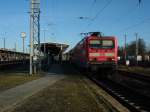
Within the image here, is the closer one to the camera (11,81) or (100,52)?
(11,81)

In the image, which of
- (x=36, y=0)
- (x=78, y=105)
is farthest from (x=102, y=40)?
(x=78, y=105)

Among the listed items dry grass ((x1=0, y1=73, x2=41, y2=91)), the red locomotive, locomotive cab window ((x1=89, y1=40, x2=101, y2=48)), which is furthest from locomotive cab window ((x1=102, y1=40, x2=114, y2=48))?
dry grass ((x1=0, y1=73, x2=41, y2=91))

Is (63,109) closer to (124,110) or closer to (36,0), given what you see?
(124,110)

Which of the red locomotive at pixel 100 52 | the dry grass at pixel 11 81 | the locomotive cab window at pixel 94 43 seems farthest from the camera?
the locomotive cab window at pixel 94 43

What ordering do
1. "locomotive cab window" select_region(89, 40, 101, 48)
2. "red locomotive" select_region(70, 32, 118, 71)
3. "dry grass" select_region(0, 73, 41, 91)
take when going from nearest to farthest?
"dry grass" select_region(0, 73, 41, 91)
"red locomotive" select_region(70, 32, 118, 71)
"locomotive cab window" select_region(89, 40, 101, 48)

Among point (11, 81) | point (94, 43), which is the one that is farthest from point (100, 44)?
point (11, 81)

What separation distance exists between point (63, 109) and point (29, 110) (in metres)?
1.19

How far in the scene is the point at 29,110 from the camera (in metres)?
13.1

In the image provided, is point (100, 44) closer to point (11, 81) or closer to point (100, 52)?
point (100, 52)

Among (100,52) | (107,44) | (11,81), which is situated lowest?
(11,81)

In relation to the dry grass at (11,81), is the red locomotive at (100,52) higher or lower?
higher

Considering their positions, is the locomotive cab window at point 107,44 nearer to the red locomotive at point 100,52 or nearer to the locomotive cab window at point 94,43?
the red locomotive at point 100,52

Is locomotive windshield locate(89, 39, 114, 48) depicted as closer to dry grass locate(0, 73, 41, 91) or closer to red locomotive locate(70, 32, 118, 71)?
red locomotive locate(70, 32, 118, 71)

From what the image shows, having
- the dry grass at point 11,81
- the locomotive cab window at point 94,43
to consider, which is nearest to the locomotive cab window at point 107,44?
the locomotive cab window at point 94,43
